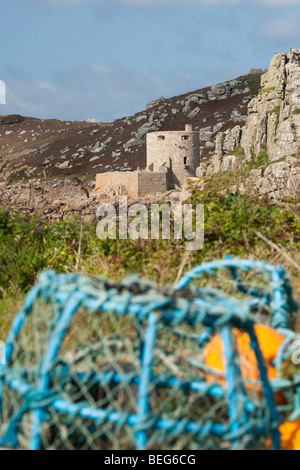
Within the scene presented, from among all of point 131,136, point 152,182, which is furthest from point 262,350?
point 131,136

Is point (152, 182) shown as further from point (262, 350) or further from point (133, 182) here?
point (262, 350)

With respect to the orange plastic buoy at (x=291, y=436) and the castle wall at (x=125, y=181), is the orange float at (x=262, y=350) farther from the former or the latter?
the castle wall at (x=125, y=181)

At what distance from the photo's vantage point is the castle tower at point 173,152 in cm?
3797

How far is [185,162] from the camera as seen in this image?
126ft

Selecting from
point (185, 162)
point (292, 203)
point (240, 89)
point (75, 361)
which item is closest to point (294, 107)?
point (185, 162)

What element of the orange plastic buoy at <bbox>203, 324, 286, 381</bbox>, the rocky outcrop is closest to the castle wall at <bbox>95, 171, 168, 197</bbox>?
the rocky outcrop

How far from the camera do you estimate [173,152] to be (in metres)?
38.2

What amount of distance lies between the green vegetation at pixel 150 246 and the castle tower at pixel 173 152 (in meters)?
31.6

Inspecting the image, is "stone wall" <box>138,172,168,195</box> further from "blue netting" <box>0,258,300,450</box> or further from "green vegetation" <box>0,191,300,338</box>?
"blue netting" <box>0,258,300,450</box>

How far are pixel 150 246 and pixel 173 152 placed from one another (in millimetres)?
33219

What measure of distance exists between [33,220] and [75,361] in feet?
15.2

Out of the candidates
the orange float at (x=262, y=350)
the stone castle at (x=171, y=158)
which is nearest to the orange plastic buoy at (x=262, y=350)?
the orange float at (x=262, y=350)

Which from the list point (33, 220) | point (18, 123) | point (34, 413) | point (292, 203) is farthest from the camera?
point (18, 123)
